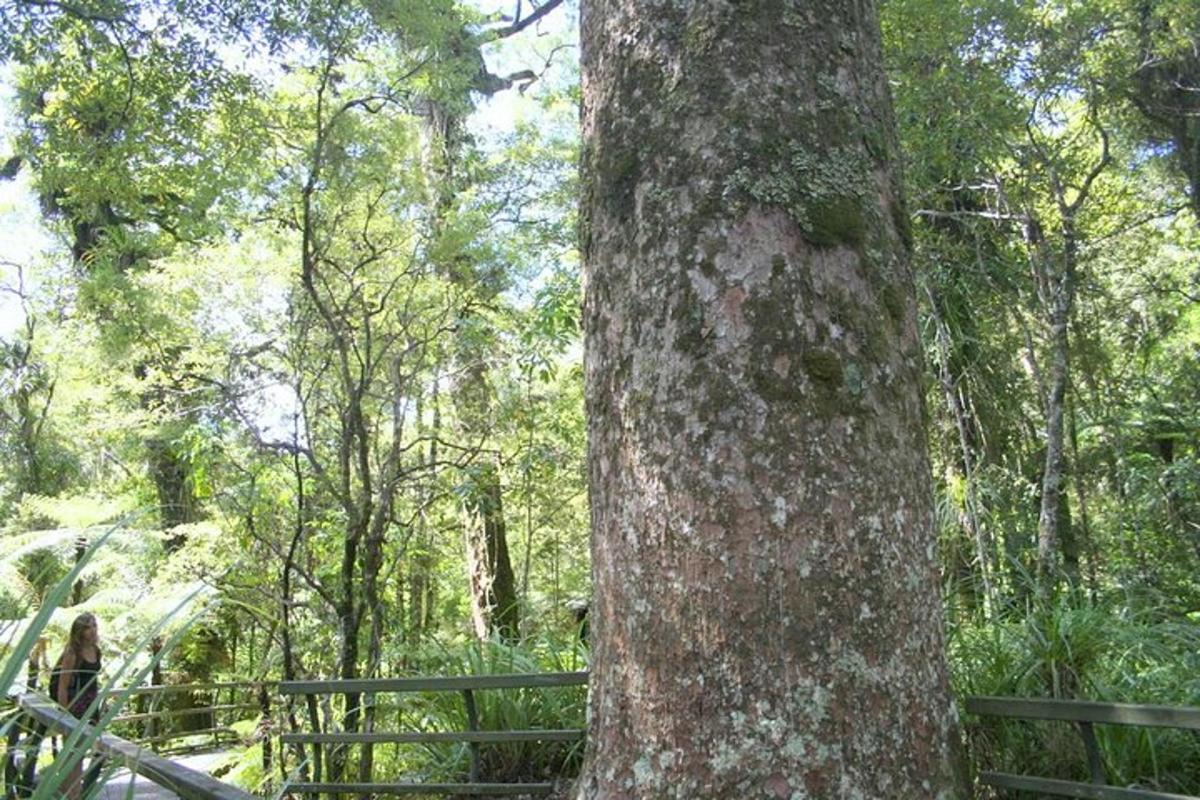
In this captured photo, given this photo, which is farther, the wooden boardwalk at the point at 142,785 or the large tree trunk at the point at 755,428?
the large tree trunk at the point at 755,428

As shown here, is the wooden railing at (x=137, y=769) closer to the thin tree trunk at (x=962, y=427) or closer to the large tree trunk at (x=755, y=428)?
the large tree trunk at (x=755, y=428)

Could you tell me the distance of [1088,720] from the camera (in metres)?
3.02

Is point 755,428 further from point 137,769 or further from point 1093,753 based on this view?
point 1093,753

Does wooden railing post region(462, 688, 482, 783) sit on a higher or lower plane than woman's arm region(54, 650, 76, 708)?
lower

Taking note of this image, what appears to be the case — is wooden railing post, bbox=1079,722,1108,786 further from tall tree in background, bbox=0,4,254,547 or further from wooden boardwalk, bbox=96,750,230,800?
tall tree in background, bbox=0,4,254,547

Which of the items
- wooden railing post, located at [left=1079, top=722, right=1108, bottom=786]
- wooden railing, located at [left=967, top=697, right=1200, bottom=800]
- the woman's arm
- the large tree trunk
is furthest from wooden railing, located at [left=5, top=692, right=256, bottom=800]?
the woman's arm

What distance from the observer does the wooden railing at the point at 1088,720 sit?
2836 mm

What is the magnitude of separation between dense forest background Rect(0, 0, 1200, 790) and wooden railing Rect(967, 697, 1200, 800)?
1.73ft

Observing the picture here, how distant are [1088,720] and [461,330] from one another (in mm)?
6525

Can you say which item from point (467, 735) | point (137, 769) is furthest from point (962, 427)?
point (137, 769)

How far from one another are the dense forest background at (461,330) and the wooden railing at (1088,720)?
1.73ft

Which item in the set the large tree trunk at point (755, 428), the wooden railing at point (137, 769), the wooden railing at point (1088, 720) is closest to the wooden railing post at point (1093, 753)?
the wooden railing at point (1088, 720)

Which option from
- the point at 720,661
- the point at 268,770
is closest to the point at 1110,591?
the point at 720,661

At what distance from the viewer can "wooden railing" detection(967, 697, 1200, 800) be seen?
112 inches
